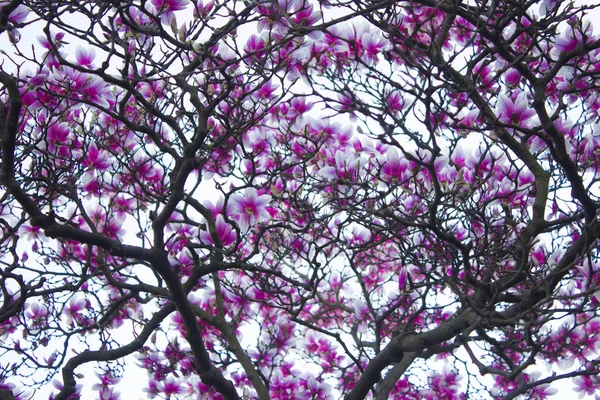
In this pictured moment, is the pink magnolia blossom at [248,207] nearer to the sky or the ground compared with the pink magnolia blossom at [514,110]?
nearer to the ground

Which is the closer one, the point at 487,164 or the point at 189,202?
the point at 189,202

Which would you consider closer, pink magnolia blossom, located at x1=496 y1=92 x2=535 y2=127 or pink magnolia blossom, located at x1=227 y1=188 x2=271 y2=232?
pink magnolia blossom, located at x1=496 y1=92 x2=535 y2=127

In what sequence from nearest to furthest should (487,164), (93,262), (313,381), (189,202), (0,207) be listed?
1. (189,202)
2. (0,207)
3. (487,164)
4. (93,262)
5. (313,381)

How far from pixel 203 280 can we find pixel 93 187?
3.58ft

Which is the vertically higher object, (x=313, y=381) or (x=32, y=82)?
(x=32, y=82)

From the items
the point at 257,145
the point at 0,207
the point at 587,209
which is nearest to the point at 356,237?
the point at 257,145

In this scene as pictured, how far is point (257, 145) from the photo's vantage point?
4.88 m

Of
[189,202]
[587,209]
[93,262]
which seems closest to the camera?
[587,209]

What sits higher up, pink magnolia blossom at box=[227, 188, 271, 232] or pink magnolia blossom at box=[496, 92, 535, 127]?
pink magnolia blossom at box=[496, 92, 535, 127]

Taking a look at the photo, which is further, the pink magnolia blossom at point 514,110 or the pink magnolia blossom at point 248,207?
the pink magnolia blossom at point 248,207

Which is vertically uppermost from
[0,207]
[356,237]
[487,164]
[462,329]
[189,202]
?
[356,237]

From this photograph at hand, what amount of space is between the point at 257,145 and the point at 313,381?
206cm

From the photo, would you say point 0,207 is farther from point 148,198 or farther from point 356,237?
point 356,237

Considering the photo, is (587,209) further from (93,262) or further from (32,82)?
(93,262)
